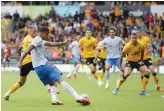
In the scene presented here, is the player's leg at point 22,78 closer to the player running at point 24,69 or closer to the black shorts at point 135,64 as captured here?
the player running at point 24,69

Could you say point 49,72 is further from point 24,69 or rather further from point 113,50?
point 113,50

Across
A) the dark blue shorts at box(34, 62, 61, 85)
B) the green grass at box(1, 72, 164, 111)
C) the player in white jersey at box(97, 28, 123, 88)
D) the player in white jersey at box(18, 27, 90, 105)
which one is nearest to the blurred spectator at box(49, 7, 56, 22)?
the player in white jersey at box(97, 28, 123, 88)

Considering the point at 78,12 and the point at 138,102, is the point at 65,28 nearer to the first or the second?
the point at 78,12

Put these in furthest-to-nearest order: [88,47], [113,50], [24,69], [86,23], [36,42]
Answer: [86,23]
[88,47]
[113,50]
[24,69]
[36,42]

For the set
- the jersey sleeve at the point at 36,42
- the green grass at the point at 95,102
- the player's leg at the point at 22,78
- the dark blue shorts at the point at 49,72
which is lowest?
the green grass at the point at 95,102

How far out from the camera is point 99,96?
13766 millimetres

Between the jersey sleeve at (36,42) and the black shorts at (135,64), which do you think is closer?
the jersey sleeve at (36,42)

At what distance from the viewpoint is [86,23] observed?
112ft

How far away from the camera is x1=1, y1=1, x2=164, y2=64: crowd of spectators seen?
105 ft

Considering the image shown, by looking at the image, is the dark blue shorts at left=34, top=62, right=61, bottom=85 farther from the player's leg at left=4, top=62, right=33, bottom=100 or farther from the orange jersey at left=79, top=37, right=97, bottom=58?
the orange jersey at left=79, top=37, right=97, bottom=58

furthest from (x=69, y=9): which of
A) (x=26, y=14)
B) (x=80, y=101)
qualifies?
(x=80, y=101)

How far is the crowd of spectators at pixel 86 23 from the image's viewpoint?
3187cm

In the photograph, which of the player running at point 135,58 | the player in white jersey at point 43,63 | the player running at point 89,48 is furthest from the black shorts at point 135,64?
the player running at point 89,48

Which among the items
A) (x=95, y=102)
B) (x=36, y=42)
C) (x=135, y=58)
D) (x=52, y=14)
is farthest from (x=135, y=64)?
(x=52, y=14)
